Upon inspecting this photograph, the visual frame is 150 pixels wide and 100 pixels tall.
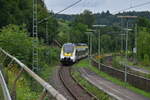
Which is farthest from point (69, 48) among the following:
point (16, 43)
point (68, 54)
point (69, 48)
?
point (16, 43)

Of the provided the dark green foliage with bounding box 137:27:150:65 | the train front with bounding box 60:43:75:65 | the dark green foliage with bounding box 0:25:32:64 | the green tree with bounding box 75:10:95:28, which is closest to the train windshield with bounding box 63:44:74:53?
the train front with bounding box 60:43:75:65

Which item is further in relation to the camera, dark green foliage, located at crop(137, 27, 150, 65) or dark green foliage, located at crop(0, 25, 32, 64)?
dark green foliage, located at crop(137, 27, 150, 65)

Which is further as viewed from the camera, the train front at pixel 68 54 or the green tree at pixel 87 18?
the green tree at pixel 87 18

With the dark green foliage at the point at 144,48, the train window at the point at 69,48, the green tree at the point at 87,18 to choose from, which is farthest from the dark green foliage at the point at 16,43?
the green tree at the point at 87,18

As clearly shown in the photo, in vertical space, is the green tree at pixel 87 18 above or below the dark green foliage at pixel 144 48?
above

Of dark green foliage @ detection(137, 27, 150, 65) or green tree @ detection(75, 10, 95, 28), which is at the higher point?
green tree @ detection(75, 10, 95, 28)

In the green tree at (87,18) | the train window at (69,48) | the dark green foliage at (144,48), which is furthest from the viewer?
the green tree at (87,18)

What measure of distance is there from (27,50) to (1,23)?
26.7 m

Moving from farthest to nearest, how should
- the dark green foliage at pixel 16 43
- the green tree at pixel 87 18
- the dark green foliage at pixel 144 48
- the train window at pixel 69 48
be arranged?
the green tree at pixel 87 18, the dark green foliage at pixel 144 48, the train window at pixel 69 48, the dark green foliage at pixel 16 43

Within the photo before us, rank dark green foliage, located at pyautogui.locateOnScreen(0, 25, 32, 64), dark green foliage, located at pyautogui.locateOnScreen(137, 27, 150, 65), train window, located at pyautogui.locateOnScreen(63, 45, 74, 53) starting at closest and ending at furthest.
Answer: dark green foliage, located at pyautogui.locateOnScreen(0, 25, 32, 64) < train window, located at pyautogui.locateOnScreen(63, 45, 74, 53) < dark green foliage, located at pyautogui.locateOnScreen(137, 27, 150, 65)

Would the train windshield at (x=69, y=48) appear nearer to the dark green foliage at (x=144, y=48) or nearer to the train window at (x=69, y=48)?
the train window at (x=69, y=48)

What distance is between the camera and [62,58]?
55844mm

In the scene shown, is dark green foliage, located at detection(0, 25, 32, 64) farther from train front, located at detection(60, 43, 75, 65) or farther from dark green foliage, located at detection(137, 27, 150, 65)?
dark green foliage, located at detection(137, 27, 150, 65)

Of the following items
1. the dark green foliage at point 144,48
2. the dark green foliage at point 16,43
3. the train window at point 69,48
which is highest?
the dark green foliage at point 16,43
